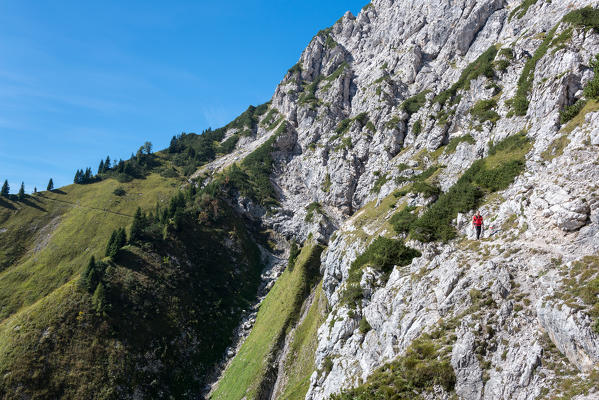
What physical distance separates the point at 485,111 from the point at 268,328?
7126cm

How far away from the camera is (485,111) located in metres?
70.1

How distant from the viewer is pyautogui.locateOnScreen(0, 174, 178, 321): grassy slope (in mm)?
82562

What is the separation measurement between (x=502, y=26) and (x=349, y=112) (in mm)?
70234

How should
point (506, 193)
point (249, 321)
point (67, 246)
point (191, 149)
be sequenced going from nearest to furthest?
point (506, 193)
point (249, 321)
point (67, 246)
point (191, 149)

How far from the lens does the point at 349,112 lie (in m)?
161

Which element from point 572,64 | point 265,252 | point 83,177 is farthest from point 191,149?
point 572,64

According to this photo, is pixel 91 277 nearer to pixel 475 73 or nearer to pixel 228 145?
pixel 475 73

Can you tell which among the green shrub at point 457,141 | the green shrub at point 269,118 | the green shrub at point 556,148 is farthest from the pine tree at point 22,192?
the green shrub at point 556,148

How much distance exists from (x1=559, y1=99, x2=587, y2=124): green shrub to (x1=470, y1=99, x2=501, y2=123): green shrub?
2542 centimetres

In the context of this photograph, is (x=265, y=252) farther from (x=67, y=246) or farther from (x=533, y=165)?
(x=533, y=165)

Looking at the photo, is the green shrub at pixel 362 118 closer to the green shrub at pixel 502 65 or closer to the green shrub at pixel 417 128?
the green shrub at pixel 417 128

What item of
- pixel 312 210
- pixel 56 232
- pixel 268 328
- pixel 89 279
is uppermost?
pixel 56 232

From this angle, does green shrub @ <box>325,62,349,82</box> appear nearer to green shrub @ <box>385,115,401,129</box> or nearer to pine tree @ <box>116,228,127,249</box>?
green shrub @ <box>385,115,401,129</box>

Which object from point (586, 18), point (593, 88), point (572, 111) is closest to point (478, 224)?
point (572, 111)
